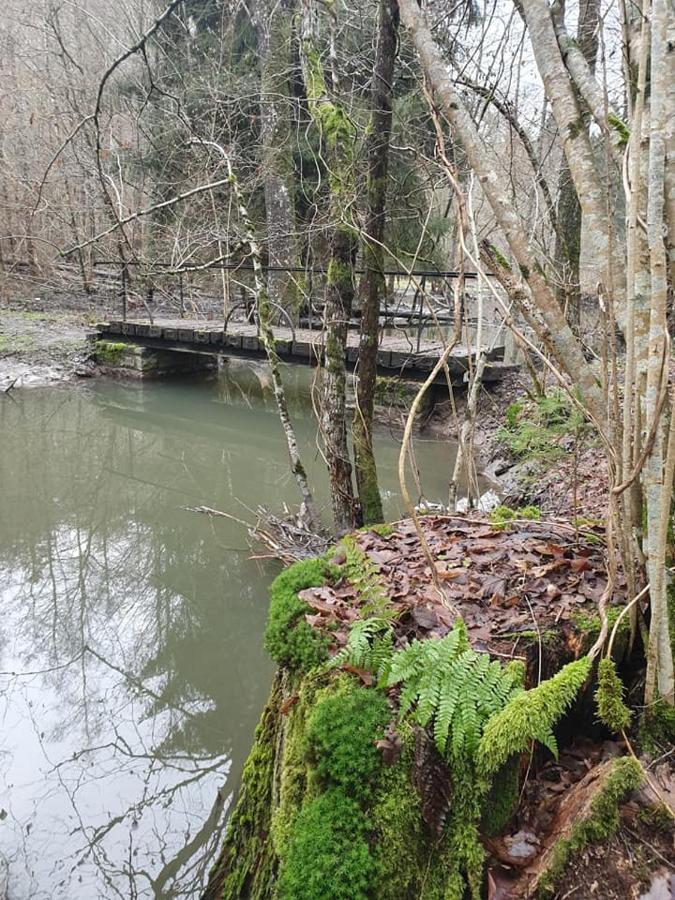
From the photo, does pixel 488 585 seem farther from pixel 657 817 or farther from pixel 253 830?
pixel 253 830

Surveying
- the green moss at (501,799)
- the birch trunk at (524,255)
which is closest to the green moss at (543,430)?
the birch trunk at (524,255)

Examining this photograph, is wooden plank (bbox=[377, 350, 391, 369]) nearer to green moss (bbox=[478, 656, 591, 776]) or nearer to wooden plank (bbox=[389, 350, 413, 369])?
wooden plank (bbox=[389, 350, 413, 369])

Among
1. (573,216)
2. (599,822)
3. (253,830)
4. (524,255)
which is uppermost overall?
(573,216)

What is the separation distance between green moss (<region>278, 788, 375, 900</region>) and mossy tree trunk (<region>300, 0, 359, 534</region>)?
3.01 metres

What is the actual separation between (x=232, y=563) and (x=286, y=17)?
33.5ft

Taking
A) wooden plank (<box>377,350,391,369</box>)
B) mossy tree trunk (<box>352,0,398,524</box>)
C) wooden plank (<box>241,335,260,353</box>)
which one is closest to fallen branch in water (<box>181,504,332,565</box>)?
mossy tree trunk (<box>352,0,398,524</box>)

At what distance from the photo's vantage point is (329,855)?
1473 mm

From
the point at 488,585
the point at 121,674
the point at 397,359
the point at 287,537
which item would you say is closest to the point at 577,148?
A: the point at 488,585

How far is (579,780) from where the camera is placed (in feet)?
5.24

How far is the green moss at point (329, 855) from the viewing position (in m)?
1.44

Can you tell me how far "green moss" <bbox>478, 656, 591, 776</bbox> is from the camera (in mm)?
1422

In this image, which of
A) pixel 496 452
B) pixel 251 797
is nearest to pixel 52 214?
pixel 496 452

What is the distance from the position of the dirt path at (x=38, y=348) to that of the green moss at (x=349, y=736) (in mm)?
11123

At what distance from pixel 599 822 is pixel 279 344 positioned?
864 centimetres
